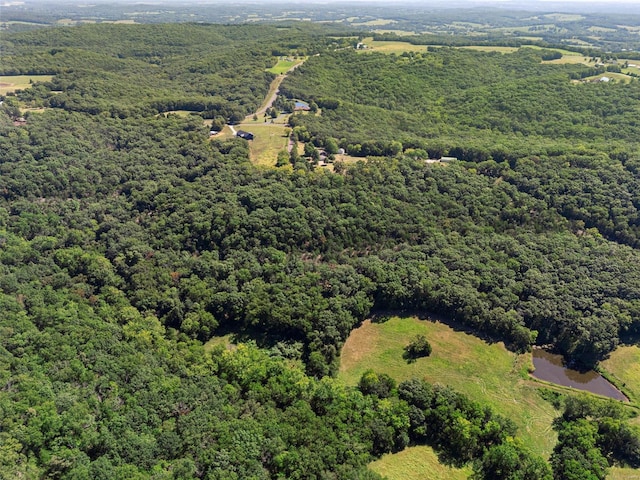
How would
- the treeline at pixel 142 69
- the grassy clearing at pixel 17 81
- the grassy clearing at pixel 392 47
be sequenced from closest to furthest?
1. the grassy clearing at pixel 17 81
2. the treeline at pixel 142 69
3. the grassy clearing at pixel 392 47

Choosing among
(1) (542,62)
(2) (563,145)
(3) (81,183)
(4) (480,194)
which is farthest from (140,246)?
(1) (542,62)

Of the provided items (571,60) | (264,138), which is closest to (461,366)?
(264,138)

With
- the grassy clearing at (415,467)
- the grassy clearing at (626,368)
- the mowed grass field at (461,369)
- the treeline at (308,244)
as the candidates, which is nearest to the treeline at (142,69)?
the treeline at (308,244)

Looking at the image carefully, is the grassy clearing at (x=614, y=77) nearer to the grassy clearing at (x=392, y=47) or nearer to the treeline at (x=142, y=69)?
the grassy clearing at (x=392, y=47)

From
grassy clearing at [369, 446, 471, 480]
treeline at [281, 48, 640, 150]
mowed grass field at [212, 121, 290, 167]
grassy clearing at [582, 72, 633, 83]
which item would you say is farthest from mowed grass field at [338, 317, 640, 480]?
grassy clearing at [582, 72, 633, 83]

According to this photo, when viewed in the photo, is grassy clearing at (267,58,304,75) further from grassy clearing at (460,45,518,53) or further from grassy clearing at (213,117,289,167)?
grassy clearing at (460,45,518,53)

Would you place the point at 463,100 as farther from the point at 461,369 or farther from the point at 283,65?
the point at 461,369

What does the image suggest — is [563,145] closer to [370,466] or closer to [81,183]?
[370,466]
